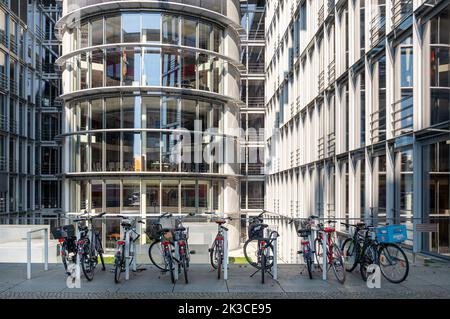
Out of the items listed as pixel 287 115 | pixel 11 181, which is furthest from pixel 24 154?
pixel 287 115

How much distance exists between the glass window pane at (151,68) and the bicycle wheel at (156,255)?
16.7m

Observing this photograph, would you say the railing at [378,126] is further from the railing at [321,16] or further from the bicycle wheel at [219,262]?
the railing at [321,16]

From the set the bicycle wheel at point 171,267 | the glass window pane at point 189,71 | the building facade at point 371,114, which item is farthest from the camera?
the glass window pane at point 189,71

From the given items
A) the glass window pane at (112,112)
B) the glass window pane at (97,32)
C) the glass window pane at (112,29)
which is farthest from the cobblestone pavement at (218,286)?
the glass window pane at (97,32)

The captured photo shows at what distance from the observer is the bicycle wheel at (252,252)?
9422mm

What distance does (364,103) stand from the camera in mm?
15656

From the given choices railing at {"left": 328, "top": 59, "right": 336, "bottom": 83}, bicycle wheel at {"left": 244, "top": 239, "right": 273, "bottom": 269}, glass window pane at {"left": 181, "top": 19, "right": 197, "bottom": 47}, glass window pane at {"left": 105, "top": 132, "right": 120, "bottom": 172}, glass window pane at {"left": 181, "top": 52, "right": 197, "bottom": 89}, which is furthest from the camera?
glass window pane at {"left": 181, "top": 19, "right": 197, "bottom": 47}

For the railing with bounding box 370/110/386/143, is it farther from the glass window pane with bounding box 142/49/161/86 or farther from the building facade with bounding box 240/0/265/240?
the building facade with bounding box 240/0/265/240

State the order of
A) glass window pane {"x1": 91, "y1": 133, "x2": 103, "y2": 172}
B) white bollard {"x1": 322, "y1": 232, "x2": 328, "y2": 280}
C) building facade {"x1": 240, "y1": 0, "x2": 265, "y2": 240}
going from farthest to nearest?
1. building facade {"x1": 240, "y1": 0, "x2": 265, "y2": 240}
2. glass window pane {"x1": 91, "y1": 133, "x2": 103, "y2": 172}
3. white bollard {"x1": 322, "y1": 232, "x2": 328, "y2": 280}

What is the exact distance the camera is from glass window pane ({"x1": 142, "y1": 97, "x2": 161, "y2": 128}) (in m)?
25.4

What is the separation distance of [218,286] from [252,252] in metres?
1.23

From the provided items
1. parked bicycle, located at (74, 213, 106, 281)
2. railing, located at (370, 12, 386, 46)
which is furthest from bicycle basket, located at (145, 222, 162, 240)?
railing, located at (370, 12, 386, 46)

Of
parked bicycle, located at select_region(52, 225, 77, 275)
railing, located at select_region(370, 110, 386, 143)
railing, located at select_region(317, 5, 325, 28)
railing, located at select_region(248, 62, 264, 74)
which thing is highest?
railing, located at select_region(248, 62, 264, 74)

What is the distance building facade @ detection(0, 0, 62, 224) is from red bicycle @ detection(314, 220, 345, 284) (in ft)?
64.6
